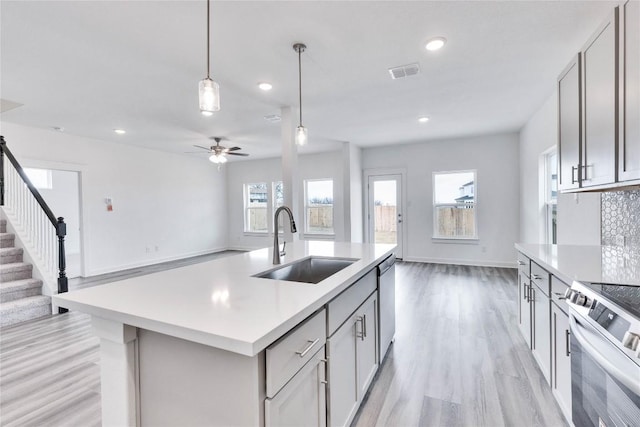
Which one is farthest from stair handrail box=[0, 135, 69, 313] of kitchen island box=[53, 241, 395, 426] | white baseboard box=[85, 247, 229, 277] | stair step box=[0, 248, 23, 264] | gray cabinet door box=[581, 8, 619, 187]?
gray cabinet door box=[581, 8, 619, 187]

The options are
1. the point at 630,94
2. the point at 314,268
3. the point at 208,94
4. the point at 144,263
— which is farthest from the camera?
the point at 144,263

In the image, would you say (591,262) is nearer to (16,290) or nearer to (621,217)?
(621,217)

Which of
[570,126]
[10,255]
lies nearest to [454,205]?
[570,126]

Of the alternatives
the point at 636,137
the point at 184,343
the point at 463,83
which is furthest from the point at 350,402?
the point at 463,83

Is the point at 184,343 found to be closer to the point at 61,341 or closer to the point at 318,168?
the point at 61,341

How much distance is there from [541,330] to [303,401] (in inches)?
74.9

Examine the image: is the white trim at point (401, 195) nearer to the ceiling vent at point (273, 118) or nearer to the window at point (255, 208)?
the window at point (255, 208)

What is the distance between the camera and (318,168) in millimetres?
7582

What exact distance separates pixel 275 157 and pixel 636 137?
23.8 ft

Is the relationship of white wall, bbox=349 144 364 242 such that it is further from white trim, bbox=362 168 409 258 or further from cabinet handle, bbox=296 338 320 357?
cabinet handle, bbox=296 338 320 357

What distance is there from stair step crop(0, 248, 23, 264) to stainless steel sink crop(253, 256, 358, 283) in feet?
13.9

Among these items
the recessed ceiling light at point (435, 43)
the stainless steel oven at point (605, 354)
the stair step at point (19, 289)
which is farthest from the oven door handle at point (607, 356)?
the stair step at point (19, 289)

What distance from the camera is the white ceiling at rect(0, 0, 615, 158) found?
2.06 meters

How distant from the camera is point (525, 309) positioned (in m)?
2.63
